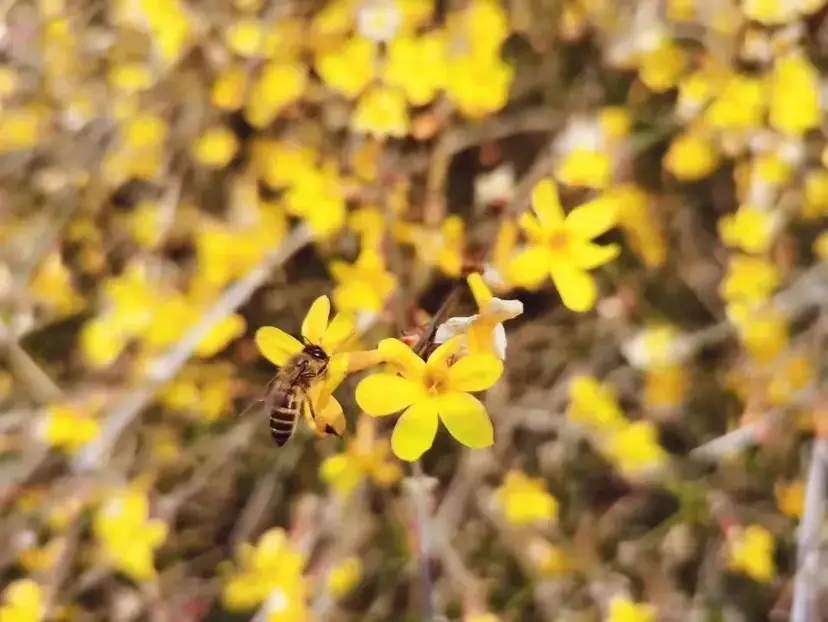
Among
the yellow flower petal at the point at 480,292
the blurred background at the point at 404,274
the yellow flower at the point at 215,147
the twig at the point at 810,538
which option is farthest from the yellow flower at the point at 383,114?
the twig at the point at 810,538

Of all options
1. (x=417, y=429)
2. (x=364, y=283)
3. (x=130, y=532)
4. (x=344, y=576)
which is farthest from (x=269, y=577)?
(x=417, y=429)

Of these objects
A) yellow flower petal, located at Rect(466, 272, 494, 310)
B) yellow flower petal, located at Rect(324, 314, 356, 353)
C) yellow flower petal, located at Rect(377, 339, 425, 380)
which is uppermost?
yellow flower petal, located at Rect(377, 339, 425, 380)

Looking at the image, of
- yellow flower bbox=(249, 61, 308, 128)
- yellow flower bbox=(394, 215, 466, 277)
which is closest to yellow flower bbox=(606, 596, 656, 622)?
yellow flower bbox=(394, 215, 466, 277)

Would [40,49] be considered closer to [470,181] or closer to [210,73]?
[210,73]

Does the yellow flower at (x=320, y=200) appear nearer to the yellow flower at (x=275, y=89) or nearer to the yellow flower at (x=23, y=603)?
the yellow flower at (x=275, y=89)

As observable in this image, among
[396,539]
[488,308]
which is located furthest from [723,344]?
[488,308]

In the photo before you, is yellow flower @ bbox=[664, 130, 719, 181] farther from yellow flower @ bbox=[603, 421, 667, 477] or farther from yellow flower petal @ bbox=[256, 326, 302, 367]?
yellow flower petal @ bbox=[256, 326, 302, 367]
